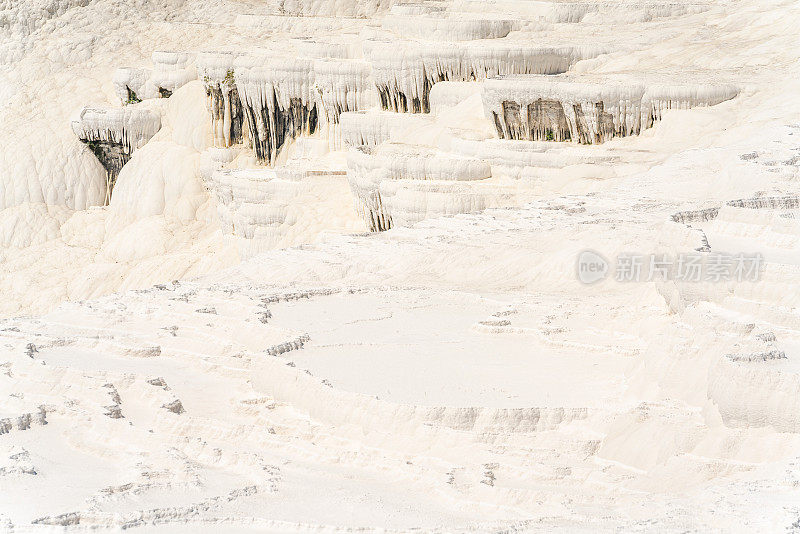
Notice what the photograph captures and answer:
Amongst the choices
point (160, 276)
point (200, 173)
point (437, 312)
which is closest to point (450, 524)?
point (437, 312)

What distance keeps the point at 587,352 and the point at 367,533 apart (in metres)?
3.77

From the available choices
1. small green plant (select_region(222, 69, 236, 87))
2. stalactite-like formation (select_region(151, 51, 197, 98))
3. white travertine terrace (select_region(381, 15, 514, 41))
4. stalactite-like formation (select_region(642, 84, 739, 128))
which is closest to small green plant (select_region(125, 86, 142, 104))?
stalactite-like formation (select_region(151, 51, 197, 98))

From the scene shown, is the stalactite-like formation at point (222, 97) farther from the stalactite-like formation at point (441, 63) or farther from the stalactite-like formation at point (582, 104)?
the stalactite-like formation at point (582, 104)

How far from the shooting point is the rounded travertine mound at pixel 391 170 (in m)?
20.6

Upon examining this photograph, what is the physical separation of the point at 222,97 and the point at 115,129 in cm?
338

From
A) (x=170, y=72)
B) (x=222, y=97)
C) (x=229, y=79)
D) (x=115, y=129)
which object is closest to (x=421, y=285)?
(x=229, y=79)

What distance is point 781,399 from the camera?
6898 millimetres

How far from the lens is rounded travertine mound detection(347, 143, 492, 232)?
20609 millimetres

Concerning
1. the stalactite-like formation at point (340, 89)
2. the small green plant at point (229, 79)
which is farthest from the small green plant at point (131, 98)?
the stalactite-like formation at point (340, 89)

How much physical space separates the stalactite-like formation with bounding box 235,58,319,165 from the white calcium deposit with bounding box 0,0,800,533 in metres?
0.07

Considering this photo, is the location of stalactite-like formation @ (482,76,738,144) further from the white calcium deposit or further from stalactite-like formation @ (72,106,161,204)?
stalactite-like formation @ (72,106,161,204)

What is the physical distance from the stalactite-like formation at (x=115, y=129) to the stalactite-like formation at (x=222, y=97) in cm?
197

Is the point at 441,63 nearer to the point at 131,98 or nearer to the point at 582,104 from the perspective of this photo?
the point at 582,104

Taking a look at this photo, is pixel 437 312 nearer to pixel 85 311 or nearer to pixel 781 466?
pixel 85 311
